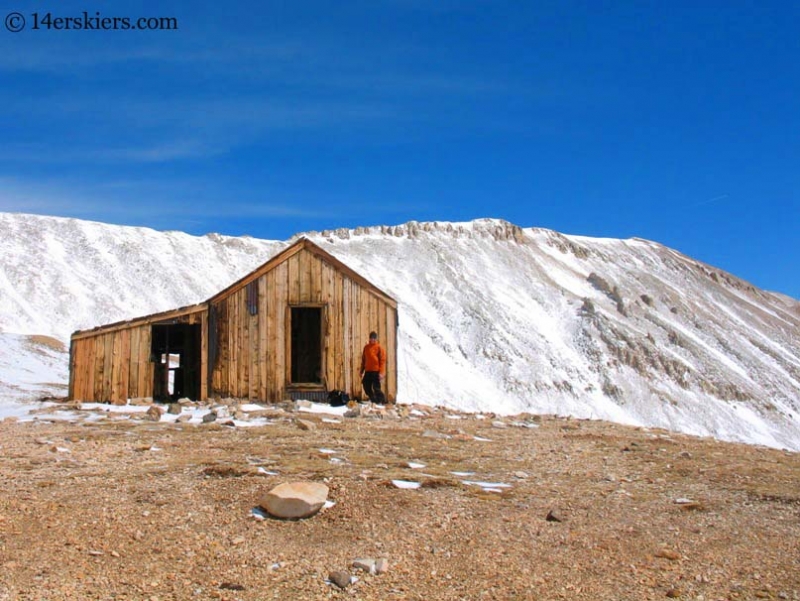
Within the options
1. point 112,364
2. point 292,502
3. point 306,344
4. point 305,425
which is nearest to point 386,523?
point 292,502

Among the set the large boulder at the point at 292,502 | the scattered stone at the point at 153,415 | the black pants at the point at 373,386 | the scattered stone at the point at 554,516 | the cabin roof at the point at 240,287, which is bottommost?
the scattered stone at the point at 554,516

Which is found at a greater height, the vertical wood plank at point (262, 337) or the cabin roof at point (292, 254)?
the cabin roof at point (292, 254)

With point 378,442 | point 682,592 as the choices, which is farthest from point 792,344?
point 682,592

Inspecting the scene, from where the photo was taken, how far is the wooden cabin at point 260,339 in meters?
17.8

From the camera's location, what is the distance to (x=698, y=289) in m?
66.5

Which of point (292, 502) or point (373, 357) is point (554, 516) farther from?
point (373, 357)

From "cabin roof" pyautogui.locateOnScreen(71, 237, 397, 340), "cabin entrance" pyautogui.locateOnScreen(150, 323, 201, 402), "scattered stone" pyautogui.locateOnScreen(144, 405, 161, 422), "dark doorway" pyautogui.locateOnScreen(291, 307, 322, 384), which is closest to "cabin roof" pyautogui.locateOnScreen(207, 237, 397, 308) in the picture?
"cabin roof" pyautogui.locateOnScreen(71, 237, 397, 340)

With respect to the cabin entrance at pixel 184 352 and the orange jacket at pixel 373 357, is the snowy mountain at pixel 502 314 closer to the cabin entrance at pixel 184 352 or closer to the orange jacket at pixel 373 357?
the cabin entrance at pixel 184 352

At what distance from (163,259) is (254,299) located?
34611 millimetres

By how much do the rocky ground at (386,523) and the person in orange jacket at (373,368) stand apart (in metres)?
5.92

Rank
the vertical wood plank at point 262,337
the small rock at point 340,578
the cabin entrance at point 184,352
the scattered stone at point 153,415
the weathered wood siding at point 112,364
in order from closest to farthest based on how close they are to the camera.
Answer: the small rock at point 340,578 → the scattered stone at point 153,415 → the weathered wood siding at point 112,364 → the vertical wood plank at point 262,337 → the cabin entrance at point 184,352

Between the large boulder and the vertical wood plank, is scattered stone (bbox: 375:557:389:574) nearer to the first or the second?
the large boulder

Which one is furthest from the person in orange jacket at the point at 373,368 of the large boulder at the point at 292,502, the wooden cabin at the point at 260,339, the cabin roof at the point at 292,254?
the large boulder at the point at 292,502

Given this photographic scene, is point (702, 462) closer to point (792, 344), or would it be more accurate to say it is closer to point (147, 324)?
point (147, 324)
